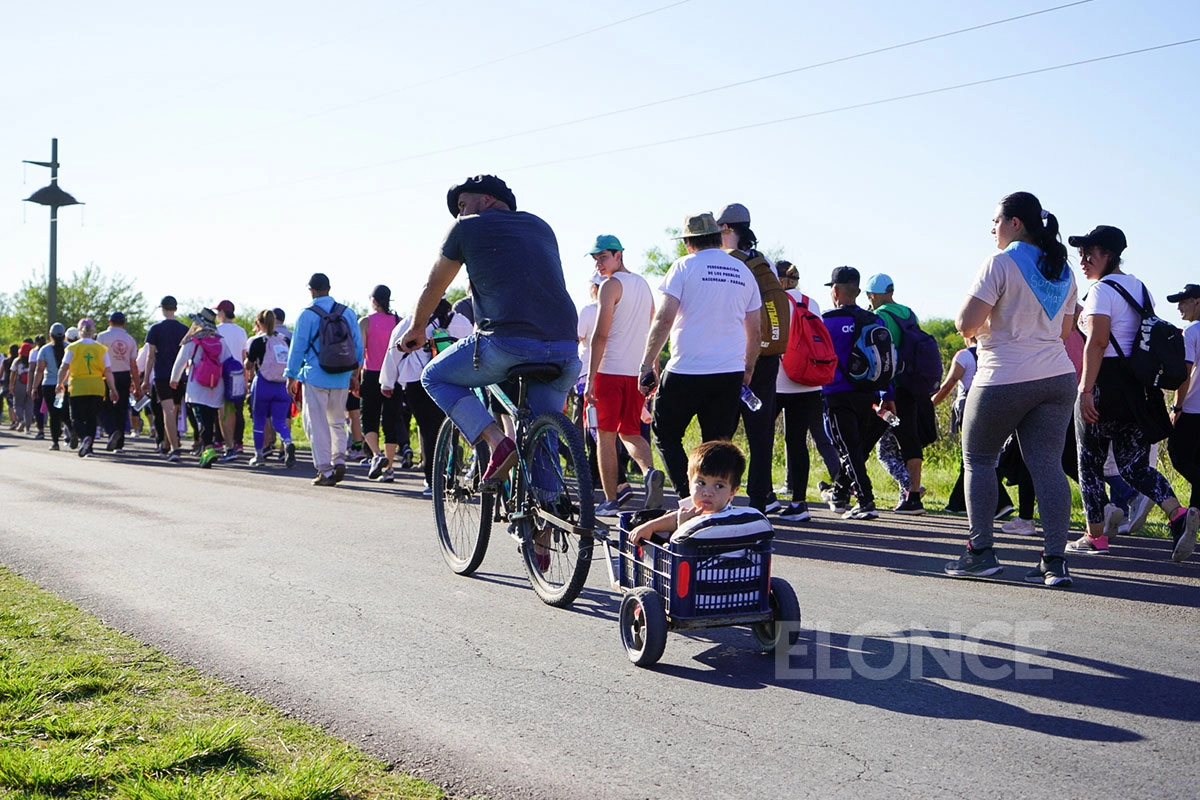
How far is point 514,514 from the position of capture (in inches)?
239

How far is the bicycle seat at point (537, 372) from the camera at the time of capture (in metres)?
6.03

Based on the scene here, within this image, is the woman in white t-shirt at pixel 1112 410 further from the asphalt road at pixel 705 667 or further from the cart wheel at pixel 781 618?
the cart wheel at pixel 781 618

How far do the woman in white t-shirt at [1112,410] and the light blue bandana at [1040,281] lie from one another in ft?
3.40

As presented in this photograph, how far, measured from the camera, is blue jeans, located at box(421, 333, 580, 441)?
6.01 m

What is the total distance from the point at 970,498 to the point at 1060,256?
140 centimetres

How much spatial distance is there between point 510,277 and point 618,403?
3105 mm

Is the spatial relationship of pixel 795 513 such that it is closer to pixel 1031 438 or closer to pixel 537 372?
pixel 1031 438

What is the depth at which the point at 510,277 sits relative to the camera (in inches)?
237

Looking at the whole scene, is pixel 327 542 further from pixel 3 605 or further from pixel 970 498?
pixel 970 498

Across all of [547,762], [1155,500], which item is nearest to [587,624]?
[547,762]

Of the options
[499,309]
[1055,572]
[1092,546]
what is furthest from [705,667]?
[1092,546]

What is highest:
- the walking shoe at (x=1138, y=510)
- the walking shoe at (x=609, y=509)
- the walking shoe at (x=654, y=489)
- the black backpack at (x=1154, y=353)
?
the black backpack at (x=1154, y=353)

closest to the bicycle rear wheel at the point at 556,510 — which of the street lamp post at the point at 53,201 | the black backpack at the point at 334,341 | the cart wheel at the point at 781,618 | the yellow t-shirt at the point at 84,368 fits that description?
the cart wheel at the point at 781,618

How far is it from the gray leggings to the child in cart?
2150 mm
